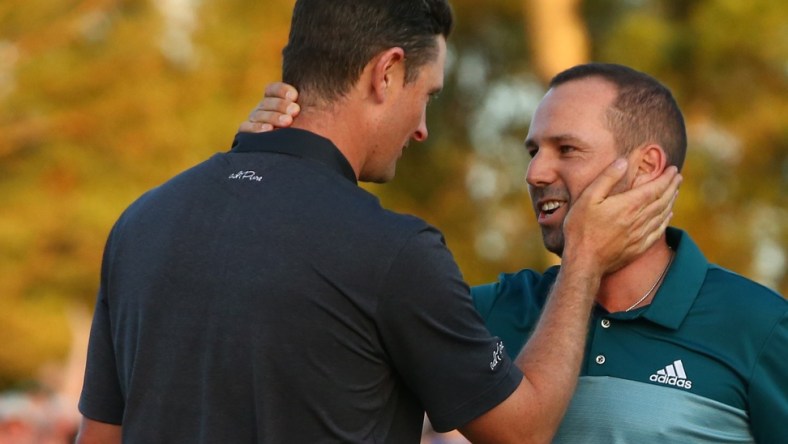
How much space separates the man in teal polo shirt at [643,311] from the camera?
337 cm

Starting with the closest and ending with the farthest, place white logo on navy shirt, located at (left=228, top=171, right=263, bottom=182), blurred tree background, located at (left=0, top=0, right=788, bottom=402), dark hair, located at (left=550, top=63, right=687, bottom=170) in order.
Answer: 1. white logo on navy shirt, located at (left=228, top=171, right=263, bottom=182)
2. dark hair, located at (left=550, top=63, right=687, bottom=170)
3. blurred tree background, located at (left=0, top=0, right=788, bottom=402)

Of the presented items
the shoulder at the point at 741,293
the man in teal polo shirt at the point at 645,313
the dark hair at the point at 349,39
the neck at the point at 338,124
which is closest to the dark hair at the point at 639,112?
the man in teal polo shirt at the point at 645,313

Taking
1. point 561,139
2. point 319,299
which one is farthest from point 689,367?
point 319,299

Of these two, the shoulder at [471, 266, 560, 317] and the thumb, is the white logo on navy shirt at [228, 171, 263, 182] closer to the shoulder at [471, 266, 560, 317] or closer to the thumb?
the thumb

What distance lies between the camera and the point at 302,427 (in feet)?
9.52

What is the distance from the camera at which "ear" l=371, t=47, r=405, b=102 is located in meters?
3.18

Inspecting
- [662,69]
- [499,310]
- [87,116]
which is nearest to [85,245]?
[87,116]

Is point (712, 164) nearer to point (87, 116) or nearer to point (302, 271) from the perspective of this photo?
point (87, 116)

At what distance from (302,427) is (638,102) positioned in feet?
4.98

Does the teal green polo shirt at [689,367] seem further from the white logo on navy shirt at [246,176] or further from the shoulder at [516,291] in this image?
the white logo on navy shirt at [246,176]

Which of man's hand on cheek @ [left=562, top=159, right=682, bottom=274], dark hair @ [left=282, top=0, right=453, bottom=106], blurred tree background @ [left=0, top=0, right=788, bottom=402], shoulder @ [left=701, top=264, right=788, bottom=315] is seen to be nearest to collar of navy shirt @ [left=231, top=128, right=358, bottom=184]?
dark hair @ [left=282, top=0, right=453, bottom=106]

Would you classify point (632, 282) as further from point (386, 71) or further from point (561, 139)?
point (386, 71)

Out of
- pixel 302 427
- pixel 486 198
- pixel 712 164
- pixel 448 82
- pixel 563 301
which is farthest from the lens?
pixel 448 82

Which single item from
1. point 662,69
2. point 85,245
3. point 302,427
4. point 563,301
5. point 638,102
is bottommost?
point 302,427
